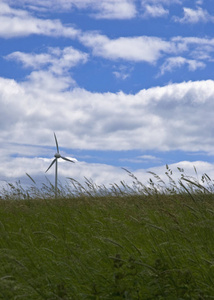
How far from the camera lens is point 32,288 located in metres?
4.13

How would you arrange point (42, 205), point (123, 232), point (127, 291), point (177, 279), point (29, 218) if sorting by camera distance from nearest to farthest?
point (127, 291) → point (177, 279) → point (123, 232) → point (29, 218) → point (42, 205)

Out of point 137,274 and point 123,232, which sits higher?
point 123,232

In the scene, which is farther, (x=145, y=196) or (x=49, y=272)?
(x=145, y=196)

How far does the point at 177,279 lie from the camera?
4309 mm

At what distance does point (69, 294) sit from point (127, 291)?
28.8 inches

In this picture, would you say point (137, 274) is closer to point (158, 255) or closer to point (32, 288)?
point (158, 255)

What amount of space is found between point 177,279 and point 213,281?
43cm

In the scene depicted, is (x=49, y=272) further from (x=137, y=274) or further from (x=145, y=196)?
(x=145, y=196)

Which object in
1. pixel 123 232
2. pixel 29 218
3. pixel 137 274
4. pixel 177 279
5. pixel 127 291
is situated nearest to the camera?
pixel 127 291

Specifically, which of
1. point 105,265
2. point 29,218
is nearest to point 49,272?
point 105,265

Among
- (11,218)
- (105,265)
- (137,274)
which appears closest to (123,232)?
(105,265)

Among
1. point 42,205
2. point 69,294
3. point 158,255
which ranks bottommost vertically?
point 69,294

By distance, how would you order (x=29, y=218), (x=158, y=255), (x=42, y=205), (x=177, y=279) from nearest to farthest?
(x=177, y=279) → (x=158, y=255) → (x=29, y=218) → (x=42, y=205)

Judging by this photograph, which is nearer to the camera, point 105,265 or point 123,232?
Answer: point 105,265
